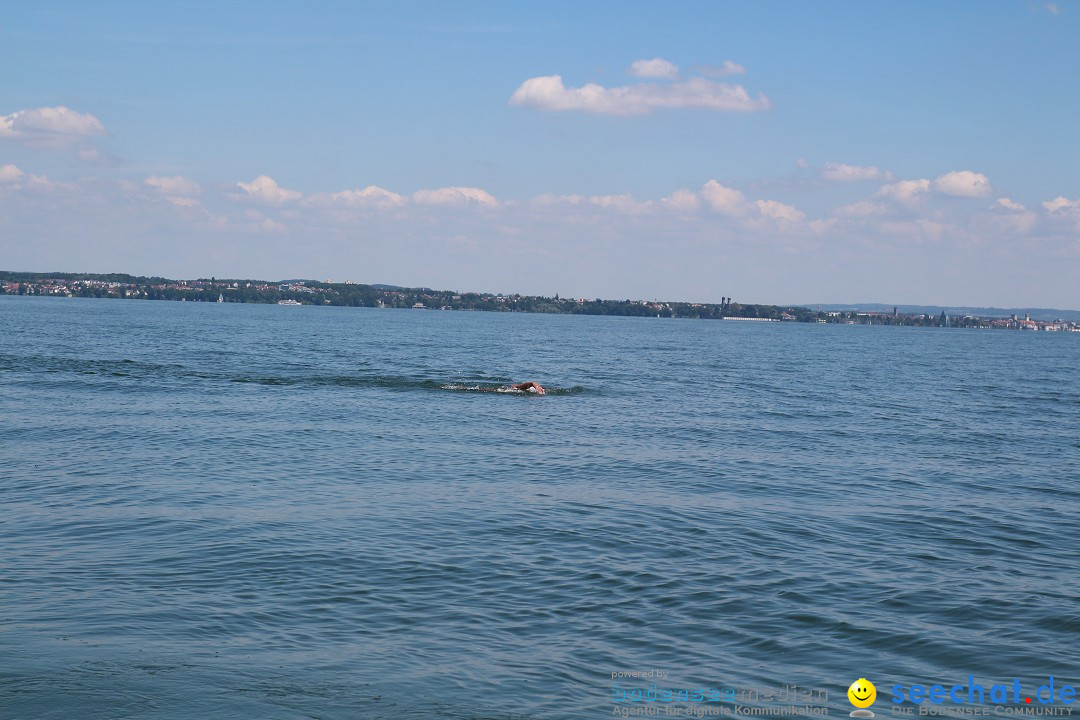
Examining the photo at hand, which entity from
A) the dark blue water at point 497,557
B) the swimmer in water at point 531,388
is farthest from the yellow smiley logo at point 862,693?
the swimmer in water at point 531,388

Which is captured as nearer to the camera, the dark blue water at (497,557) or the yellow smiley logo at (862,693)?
the yellow smiley logo at (862,693)

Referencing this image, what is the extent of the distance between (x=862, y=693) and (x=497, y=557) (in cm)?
797

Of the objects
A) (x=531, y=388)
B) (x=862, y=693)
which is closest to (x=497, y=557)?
(x=862, y=693)

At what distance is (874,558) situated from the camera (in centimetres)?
1991

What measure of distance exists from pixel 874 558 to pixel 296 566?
11365mm

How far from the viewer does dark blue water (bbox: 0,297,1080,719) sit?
13.1 meters

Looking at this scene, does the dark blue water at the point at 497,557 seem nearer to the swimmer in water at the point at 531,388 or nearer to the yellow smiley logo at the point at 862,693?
the yellow smiley logo at the point at 862,693

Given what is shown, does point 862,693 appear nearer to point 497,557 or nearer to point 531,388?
point 497,557

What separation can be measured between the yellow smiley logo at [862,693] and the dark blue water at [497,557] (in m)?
0.16

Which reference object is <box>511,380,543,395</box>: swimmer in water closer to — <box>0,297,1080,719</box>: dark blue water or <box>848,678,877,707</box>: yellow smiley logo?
<box>0,297,1080,719</box>: dark blue water

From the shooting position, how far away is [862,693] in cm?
1291

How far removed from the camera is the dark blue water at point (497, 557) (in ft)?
43.1

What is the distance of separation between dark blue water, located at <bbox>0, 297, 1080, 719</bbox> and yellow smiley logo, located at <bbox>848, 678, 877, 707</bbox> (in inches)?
6.3

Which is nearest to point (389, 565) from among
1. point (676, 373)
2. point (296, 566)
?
point (296, 566)
